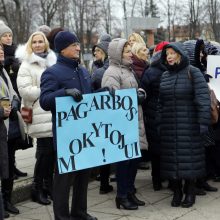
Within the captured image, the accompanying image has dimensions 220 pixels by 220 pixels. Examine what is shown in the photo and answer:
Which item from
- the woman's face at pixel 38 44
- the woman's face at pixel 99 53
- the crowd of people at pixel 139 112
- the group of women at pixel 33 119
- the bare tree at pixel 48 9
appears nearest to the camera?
the crowd of people at pixel 139 112

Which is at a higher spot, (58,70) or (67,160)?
(58,70)

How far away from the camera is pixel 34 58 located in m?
5.17

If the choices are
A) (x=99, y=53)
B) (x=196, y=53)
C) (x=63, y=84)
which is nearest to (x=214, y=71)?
(x=196, y=53)

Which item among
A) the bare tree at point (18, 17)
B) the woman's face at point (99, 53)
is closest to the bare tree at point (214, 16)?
the bare tree at point (18, 17)

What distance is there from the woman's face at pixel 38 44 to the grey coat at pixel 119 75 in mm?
811

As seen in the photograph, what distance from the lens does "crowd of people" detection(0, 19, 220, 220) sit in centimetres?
445

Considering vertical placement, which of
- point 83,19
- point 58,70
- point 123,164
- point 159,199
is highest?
point 83,19

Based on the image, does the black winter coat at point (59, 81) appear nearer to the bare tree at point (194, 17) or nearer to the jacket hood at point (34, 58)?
the jacket hood at point (34, 58)

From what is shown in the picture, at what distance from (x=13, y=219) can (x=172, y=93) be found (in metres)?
2.13

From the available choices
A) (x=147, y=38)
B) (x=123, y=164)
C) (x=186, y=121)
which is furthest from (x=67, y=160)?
(x=147, y=38)

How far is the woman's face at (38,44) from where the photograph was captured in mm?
5264

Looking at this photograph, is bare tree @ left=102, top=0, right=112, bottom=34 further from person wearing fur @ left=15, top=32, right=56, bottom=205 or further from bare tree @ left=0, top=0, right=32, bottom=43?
person wearing fur @ left=15, top=32, right=56, bottom=205

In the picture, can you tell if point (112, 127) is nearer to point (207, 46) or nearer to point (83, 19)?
point (207, 46)

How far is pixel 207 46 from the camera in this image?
6.16 metres
